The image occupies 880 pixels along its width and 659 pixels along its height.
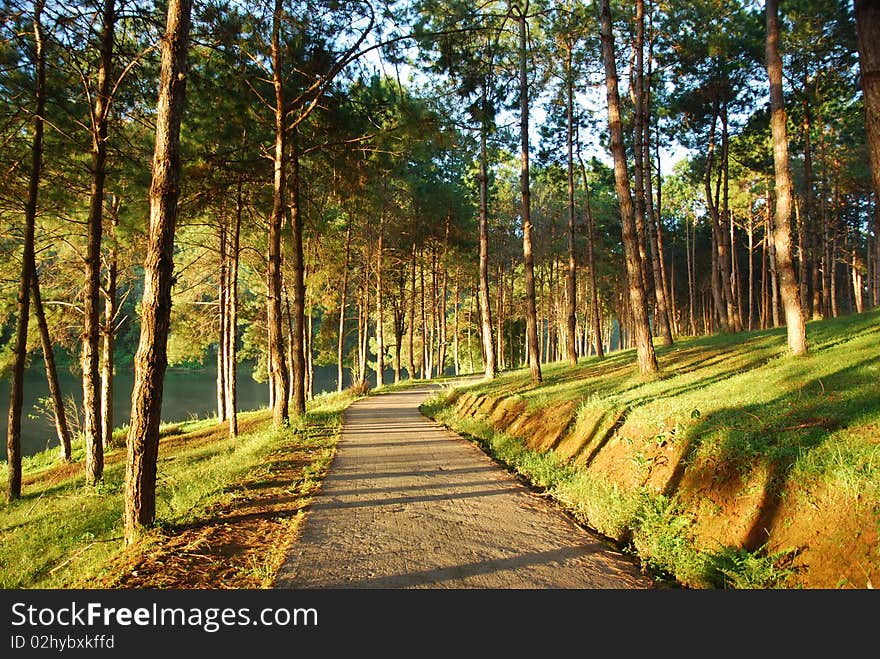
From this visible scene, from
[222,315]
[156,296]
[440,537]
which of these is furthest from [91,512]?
[222,315]

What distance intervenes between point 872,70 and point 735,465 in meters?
4.12

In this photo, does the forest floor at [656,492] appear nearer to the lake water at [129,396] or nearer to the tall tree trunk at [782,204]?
the tall tree trunk at [782,204]

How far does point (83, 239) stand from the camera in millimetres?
→ 15336

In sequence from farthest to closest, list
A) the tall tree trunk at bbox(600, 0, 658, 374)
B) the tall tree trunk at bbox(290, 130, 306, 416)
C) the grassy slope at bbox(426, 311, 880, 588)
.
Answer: the tall tree trunk at bbox(290, 130, 306, 416) → the tall tree trunk at bbox(600, 0, 658, 374) → the grassy slope at bbox(426, 311, 880, 588)

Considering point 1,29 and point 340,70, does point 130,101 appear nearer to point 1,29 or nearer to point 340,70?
point 1,29

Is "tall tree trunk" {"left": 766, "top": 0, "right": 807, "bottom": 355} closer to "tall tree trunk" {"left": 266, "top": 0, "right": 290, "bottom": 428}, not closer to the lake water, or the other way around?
"tall tree trunk" {"left": 266, "top": 0, "right": 290, "bottom": 428}

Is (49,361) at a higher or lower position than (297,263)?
lower

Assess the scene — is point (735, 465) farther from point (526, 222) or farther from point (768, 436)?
point (526, 222)

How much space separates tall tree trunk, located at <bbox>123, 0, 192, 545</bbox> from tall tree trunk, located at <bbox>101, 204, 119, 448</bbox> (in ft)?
31.6

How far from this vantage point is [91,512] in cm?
791

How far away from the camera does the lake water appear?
2850cm

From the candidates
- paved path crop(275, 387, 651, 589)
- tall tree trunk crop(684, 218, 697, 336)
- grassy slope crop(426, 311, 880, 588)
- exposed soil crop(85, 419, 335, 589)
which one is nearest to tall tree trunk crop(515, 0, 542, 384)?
grassy slope crop(426, 311, 880, 588)

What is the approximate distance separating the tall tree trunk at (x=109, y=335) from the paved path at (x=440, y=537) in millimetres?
11208

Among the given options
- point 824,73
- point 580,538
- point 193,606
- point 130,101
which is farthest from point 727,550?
point 824,73
